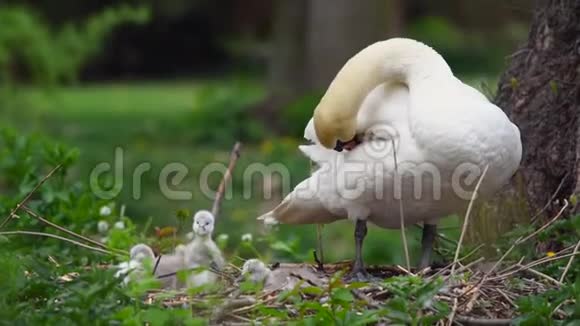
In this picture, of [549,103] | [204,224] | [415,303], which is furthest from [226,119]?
[415,303]

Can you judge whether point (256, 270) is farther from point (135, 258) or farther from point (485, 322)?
point (485, 322)

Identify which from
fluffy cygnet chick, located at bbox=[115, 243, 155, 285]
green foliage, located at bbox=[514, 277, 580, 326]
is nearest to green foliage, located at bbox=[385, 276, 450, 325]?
green foliage, located at bbox=[514, 277, 580, 326]

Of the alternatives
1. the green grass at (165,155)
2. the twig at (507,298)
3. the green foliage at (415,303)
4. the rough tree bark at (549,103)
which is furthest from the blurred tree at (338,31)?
the green foliage at (415,303)

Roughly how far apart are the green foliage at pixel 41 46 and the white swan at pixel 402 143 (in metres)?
7.28

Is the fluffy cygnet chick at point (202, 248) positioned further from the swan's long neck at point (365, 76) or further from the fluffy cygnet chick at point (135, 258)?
the swan's long neck at point (365, 76)

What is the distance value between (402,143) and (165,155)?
8345 millimetres

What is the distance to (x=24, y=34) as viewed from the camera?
12172 millimetres

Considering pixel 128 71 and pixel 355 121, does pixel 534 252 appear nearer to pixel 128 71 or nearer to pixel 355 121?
pixel 355 121

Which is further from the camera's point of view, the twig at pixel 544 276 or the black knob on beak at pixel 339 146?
the black knob on beak at pixel 339 146

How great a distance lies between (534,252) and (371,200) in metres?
0.79

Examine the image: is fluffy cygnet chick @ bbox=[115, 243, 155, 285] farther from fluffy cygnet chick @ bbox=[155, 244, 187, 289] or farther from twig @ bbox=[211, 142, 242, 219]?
twig @ bbox=[211, 142, 242, 219]

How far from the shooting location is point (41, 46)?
1220 centimetres

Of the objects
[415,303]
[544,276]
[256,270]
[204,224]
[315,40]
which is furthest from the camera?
[315,40]

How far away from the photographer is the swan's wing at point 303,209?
4930mm
